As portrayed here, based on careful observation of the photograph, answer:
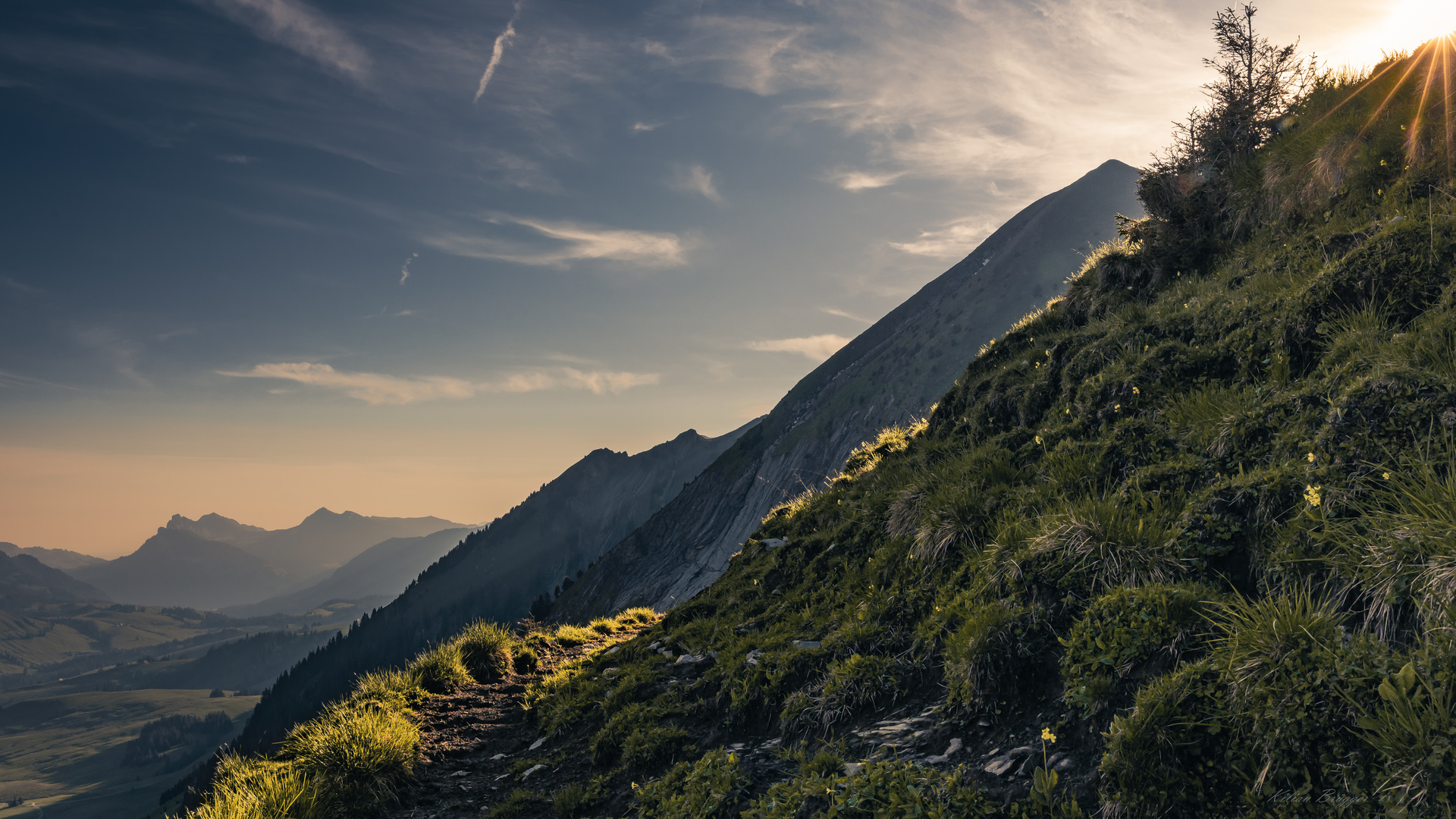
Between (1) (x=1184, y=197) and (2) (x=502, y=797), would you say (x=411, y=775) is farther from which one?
(1) (x=1184, y=197)

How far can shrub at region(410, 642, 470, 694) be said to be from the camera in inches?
A: 549

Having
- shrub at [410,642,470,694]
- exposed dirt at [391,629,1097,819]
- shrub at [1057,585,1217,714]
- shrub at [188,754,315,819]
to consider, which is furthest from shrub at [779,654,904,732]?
shrub at [410,642,470,694]

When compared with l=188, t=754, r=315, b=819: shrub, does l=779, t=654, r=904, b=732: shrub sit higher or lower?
lower

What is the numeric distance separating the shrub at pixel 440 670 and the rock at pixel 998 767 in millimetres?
12357

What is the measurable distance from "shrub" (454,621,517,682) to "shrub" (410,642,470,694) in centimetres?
38

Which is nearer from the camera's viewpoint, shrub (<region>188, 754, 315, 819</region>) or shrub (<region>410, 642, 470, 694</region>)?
shrub (<region>188, 754, 315, 819</region>)

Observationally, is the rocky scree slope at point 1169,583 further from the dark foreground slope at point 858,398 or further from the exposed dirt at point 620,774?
the dark foreground slope at point 858,398

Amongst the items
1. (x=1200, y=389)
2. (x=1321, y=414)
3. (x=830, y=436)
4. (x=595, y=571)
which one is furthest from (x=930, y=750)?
(x=595, y=571)

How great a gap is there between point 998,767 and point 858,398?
494ft

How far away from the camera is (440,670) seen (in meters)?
14.3

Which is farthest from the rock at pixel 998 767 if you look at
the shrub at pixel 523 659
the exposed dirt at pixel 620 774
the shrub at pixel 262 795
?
the shrub at pixel 523 659

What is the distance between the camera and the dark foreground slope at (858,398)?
136 meters

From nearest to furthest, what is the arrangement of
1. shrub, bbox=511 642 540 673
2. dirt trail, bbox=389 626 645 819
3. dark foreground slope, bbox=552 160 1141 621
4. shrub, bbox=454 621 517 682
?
dirt trail, bbox=389 626 645 819
shrub, bbox=454 621 517 682
shrub, bbox=511 642 540 673
dark foreground slope, bbox=552 160 1141 621

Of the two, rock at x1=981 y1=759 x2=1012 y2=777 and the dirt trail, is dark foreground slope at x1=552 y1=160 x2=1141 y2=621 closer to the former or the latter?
the dirt trail
